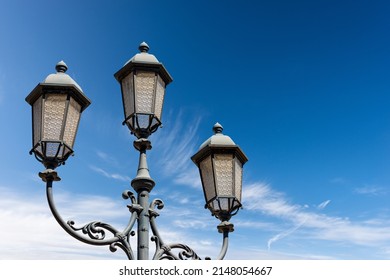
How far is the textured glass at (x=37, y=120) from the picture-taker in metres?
5.06

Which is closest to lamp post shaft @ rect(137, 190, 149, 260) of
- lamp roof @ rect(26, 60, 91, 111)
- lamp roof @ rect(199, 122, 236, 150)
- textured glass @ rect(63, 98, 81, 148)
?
textured glass @ rect(63, 98, 81, 148)

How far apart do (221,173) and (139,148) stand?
3.38 feet

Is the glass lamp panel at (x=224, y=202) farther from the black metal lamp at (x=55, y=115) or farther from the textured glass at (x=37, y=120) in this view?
the textured glass at (x=37, y=120)

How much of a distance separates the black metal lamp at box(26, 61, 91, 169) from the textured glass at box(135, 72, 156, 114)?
578 mm

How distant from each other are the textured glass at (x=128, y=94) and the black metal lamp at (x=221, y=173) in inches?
40.9

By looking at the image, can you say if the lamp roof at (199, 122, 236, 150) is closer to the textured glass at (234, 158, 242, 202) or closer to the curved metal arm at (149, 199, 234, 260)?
the textured glass at (234, 158, 242, 202)

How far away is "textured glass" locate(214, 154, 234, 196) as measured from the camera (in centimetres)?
566

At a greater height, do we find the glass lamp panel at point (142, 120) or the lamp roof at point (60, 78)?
the lamp roof at point (60, 78)

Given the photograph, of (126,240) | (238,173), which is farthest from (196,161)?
(126,240)

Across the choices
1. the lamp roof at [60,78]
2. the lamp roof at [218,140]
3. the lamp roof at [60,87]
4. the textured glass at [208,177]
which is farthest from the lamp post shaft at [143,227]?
the lamp roof at [60,78]

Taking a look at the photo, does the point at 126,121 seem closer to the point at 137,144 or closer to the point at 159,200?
the point at 137,144

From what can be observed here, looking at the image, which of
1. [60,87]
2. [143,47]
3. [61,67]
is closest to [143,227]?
[60,87]

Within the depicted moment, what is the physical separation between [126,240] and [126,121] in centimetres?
142
